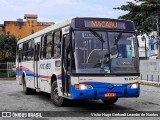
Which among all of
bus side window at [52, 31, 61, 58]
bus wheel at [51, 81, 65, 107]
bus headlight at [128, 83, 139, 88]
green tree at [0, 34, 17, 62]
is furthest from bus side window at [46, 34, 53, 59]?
green tree at [0, 34, 17, 62]

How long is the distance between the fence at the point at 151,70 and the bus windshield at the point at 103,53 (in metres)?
15.2

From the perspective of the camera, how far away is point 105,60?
11367 mm

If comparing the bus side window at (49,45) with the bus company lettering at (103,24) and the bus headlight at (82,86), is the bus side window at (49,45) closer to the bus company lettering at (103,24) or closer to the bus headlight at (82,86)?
the bus company lettering at (103,24)

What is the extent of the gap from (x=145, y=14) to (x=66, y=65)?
31009 millimetres

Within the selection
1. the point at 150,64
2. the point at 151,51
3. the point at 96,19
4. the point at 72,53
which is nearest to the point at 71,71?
the point at 72,53

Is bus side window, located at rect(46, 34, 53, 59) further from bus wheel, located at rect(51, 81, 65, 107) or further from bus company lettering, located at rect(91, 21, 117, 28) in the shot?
bus company lettering, located at rect(91, 21, 117, 28)

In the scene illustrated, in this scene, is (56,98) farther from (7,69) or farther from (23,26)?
(23,26)

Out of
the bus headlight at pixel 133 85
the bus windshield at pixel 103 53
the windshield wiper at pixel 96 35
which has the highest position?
the windshield wiper at pixel 96 35

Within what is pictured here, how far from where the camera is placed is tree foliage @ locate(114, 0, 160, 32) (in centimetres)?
4069

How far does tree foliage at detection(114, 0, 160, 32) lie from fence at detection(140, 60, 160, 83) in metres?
10.9

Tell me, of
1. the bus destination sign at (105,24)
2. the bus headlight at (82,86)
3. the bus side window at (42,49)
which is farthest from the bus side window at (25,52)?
the bus headlight at (82,86)

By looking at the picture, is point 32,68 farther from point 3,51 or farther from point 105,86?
point 3,51

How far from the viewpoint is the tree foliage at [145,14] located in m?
40.7

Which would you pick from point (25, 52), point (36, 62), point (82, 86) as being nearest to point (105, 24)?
point (82, 86)
